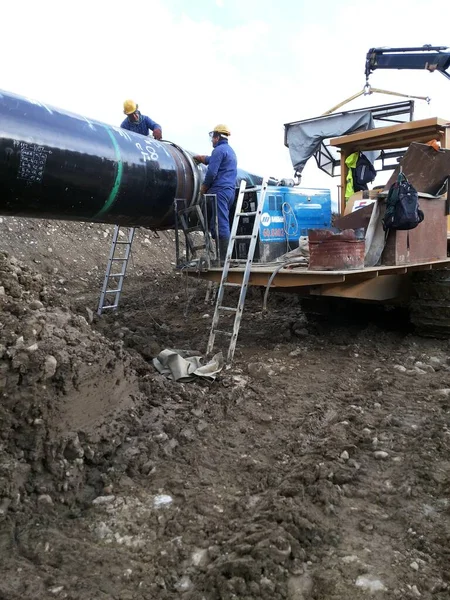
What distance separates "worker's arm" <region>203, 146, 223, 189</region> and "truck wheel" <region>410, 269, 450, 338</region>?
2.38m

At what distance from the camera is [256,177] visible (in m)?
6.82

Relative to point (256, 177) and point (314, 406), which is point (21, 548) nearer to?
point (314, 406)

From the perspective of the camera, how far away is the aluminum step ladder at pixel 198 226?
523 centimetres

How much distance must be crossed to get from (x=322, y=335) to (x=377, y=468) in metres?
2.98

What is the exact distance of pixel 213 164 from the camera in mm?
5367

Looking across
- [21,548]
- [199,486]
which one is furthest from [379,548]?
[21,548]

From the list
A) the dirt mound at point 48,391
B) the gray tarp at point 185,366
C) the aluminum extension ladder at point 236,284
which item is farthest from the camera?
the aluminum extension ladder at point 236,284

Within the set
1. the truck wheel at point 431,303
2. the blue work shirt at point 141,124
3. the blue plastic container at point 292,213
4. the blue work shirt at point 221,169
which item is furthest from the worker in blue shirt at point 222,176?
the truck wheel at point 431,303

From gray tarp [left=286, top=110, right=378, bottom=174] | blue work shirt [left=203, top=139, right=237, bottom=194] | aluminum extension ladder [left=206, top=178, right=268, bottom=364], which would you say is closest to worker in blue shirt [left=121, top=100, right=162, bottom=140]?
blue work shirt [left=203, top=139, right=237, bottom=194]

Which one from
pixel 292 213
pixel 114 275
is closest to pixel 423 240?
pixel 292 213

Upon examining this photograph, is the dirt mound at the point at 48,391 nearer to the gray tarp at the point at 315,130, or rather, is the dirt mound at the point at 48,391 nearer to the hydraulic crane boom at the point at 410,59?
the gray tarp at the point at 315,130

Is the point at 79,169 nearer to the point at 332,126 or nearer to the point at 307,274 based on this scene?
the point at 307,274

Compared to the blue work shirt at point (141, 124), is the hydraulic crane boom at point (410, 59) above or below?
above

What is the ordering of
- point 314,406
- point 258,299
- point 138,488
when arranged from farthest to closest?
point 258,299 → point 314,406 → point 138,488
